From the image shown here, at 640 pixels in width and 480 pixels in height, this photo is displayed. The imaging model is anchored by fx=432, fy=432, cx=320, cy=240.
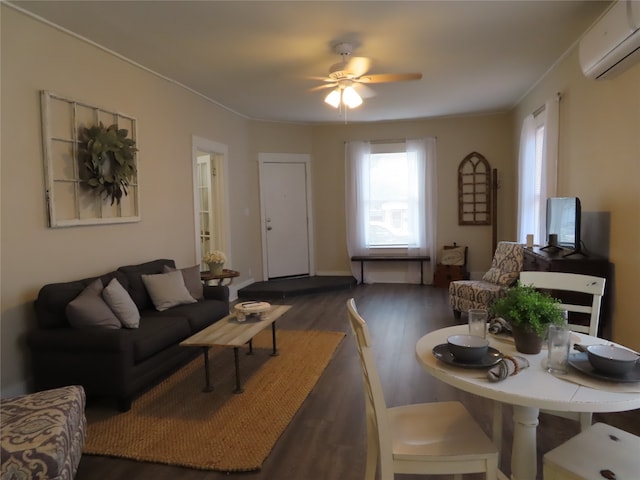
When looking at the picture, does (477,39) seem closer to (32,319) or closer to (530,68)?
(530,68)

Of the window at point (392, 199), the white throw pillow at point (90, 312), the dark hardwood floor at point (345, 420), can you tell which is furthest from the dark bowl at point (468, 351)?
the window at point (392, 199)

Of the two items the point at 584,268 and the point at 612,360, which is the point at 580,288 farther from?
the point at 584,268

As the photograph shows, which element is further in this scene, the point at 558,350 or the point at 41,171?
the point at 41,171

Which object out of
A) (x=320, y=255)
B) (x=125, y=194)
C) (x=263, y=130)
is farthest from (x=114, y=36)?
→ (x=320, y=255)

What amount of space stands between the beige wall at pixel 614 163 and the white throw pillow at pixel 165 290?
346 centimetres

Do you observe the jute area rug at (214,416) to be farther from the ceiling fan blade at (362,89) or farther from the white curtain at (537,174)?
the white curtain at (537,174)

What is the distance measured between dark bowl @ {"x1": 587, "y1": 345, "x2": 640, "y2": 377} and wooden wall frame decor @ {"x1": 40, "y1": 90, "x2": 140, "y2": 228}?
3382 mm

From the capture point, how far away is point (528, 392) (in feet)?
4.43

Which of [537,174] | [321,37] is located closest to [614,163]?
[537,174]

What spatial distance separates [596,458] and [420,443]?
0.57 m

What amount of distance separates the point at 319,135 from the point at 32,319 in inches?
207

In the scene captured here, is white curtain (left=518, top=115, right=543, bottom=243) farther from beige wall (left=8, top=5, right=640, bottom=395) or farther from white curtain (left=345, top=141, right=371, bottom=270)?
white curtain (left=345, top=141, right=371, bottom=270)

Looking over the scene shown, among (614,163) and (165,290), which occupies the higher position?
(614,163)

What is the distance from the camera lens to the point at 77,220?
3377mm
